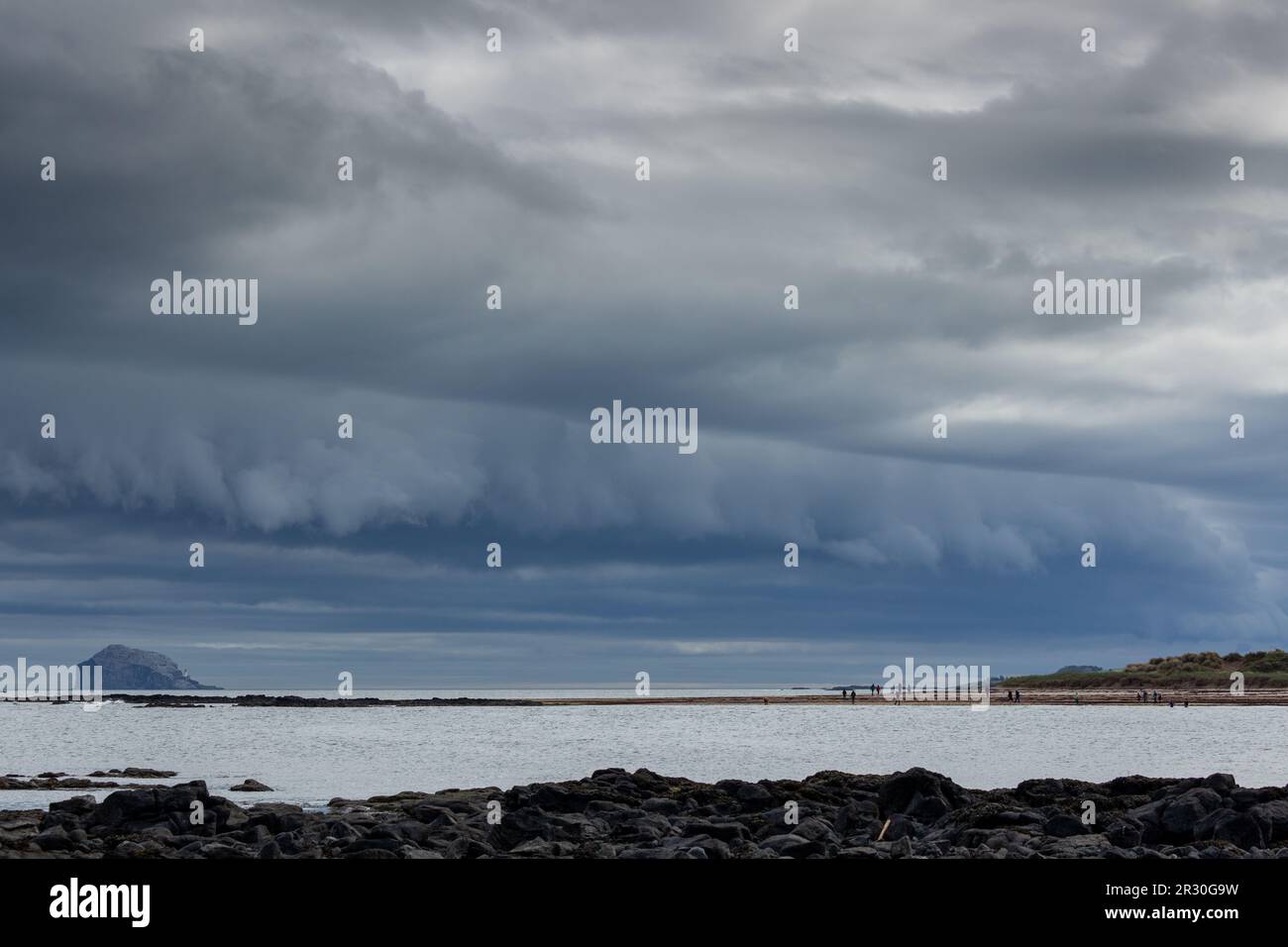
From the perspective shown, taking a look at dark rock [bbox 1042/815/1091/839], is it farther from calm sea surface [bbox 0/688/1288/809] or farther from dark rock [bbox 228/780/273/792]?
dark rock [bbox 228/780/273/792]

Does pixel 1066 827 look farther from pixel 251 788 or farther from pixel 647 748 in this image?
pixel 647 748

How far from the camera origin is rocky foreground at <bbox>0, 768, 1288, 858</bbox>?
31156mm

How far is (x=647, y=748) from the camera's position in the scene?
96625 mm

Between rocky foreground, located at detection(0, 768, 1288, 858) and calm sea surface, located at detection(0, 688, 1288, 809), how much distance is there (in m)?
13.8

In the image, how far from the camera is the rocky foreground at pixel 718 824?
3116cm

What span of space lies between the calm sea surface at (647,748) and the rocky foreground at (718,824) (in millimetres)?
13787

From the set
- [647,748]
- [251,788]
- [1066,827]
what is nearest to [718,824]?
[1066,827]

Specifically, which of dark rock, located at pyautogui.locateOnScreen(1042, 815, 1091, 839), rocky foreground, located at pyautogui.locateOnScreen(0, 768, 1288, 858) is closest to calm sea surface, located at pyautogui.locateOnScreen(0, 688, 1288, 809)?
rocky foreground, located at pyautogui.locateOnScreen(0, 768, 1288, 858)

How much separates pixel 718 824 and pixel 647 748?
205ft

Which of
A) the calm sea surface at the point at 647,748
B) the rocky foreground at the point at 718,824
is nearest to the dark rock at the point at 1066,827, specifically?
the rocky foreground at the point at 718,824
